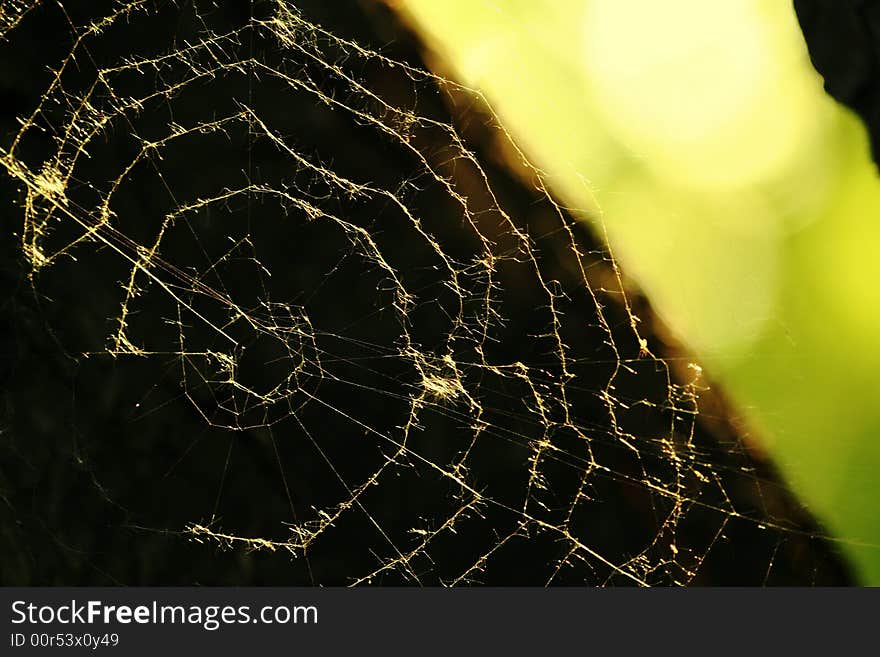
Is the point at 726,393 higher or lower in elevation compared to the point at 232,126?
higher

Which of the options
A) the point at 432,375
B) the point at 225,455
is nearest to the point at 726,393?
the point at 432,375

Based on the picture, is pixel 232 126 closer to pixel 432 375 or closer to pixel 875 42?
pixel 432 375

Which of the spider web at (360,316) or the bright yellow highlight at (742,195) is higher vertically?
the bright yellow highlight at (742,195)

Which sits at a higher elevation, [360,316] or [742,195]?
[742,195]

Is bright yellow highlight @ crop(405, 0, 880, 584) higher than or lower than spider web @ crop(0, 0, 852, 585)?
higher

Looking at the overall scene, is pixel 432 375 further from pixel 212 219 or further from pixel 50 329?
pixel 50 329
